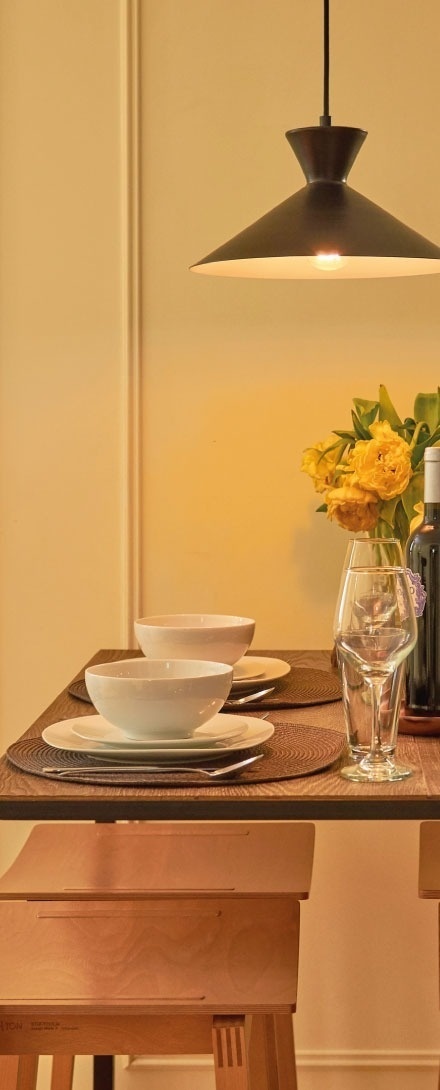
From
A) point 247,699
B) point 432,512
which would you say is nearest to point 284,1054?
point 247,699

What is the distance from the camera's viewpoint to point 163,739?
125 cm

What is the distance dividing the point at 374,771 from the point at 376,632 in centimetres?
14

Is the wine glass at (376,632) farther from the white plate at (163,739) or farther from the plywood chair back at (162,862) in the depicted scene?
the plywood chair back at (162,862)

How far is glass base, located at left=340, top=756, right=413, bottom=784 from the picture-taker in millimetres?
1176

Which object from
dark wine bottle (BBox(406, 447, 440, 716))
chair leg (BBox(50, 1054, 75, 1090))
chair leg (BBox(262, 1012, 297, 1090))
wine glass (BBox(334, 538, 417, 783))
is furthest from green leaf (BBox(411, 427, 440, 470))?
chair leg (BBox(50, 1054, 75, 1090))

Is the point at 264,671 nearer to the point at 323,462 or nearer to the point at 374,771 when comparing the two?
the point at 323,462

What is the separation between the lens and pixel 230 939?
146 cm

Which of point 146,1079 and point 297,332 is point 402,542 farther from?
point 146,1079

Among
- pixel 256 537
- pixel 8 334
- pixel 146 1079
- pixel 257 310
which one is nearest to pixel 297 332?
pixel 257 310

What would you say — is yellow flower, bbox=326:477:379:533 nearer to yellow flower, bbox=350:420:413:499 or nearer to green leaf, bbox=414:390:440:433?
yellow flower, bbox=350:420:413:499

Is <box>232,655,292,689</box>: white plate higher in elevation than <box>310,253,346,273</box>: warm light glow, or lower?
lower

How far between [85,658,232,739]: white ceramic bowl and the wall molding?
1.04 m

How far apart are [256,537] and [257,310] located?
1.35 ft

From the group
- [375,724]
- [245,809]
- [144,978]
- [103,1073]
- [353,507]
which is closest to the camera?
[245,809]
